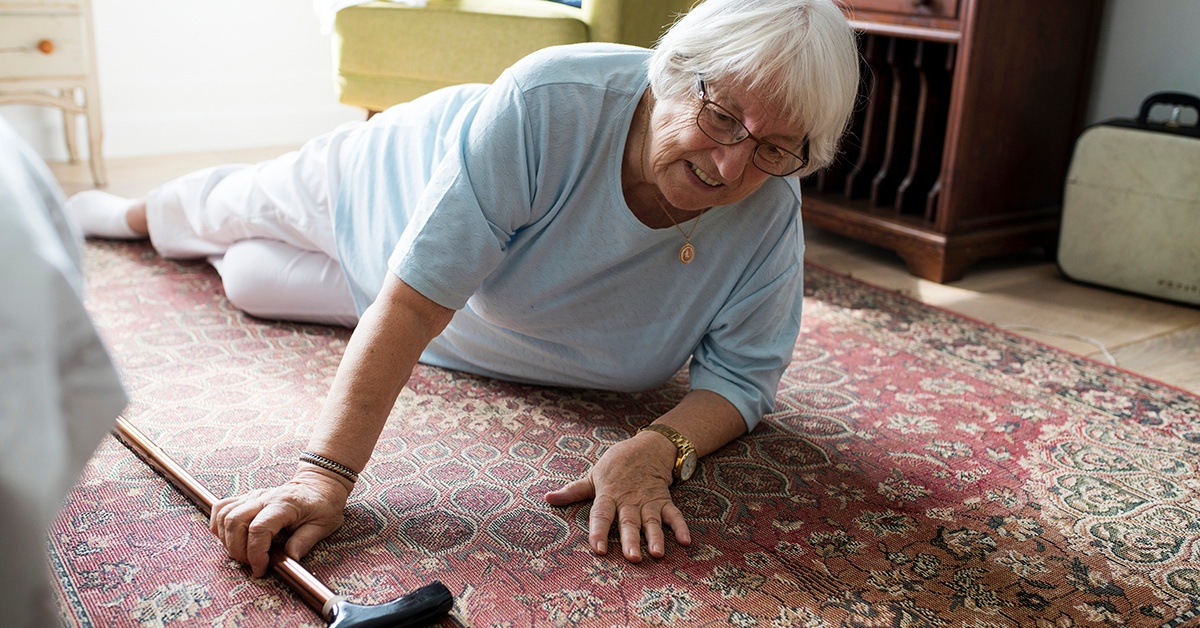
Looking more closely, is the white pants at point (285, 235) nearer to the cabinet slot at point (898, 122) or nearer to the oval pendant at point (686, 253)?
the oval pendant at point (686, 253)

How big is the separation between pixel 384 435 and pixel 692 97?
609mm

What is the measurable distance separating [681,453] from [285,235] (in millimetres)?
872

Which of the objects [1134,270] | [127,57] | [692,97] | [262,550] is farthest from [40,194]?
[127,57]

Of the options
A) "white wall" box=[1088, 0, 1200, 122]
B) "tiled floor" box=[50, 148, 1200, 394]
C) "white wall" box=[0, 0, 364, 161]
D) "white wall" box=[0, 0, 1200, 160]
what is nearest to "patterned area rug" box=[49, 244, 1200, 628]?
"tiled floor" box=[50, 148, 1200, 394]

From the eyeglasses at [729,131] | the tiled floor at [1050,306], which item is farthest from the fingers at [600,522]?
the tiled floor at [1050,306]

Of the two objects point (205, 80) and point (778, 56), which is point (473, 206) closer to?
point (778, 56)

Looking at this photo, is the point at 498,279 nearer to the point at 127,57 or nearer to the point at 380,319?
the point at 380,319

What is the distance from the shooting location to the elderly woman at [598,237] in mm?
1080

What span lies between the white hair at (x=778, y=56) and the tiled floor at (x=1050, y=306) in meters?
1.00

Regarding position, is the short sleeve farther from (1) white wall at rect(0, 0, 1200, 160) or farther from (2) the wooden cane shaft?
(1) white wall at rect(0, 0, 1200, 160)

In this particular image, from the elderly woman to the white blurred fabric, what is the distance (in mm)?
452

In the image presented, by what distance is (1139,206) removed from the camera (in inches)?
86.0

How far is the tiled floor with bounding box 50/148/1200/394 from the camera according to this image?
6.15 feet

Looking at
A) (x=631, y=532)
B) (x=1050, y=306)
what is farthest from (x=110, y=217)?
(x=1050, y=306)
